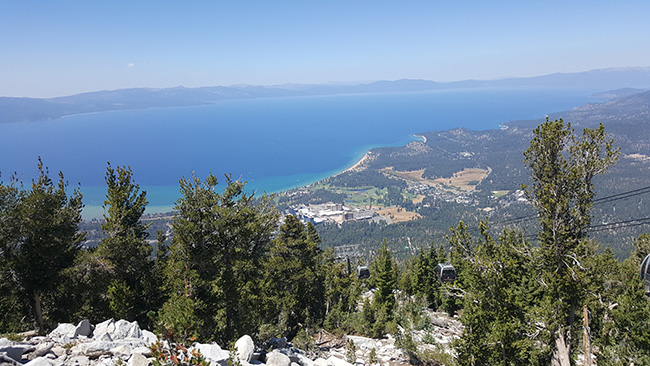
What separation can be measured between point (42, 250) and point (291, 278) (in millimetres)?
11296

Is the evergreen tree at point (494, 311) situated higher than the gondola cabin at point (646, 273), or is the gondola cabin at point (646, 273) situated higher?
the gondola cabin at point (646, 273)

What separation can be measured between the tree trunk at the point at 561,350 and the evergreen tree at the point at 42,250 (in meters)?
16.8

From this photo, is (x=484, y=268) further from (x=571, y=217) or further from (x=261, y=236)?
(x=261, y=236)

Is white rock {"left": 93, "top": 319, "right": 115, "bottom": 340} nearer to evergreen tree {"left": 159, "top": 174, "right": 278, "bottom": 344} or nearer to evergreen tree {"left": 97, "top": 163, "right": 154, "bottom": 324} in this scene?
evergreen tree {"left": 159, "top": 174, "right": 278, "bottom": 344}

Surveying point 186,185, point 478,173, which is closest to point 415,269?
point 186,185

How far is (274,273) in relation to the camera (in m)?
20.7

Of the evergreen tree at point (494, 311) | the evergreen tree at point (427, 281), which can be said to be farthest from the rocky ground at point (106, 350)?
the evergreen tree at point (427, 281)

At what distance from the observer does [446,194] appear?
5960 inches

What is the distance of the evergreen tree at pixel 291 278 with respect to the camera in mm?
19750

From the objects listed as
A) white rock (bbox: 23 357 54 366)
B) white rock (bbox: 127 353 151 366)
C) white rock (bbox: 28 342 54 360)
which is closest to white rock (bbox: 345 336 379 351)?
white rock (bbox: 127 353 151 366)

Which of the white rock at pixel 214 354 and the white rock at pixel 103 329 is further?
the white rock at pixel 103 329

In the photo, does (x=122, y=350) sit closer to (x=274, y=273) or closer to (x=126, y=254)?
(x=126, y=254)

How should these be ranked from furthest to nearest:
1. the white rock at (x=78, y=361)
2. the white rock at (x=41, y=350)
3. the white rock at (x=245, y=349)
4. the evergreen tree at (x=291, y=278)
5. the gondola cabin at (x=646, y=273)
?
the evergreen tree at (x=291, y=278), the white rock at (x=245, y=349), the gondola cabin at (x=646, y=273), the white rock at (x=41, y=350), the white rock at (x=78, y=361)

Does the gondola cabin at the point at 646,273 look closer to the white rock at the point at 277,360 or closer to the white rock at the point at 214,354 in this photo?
the white rock at the point at 277,360
